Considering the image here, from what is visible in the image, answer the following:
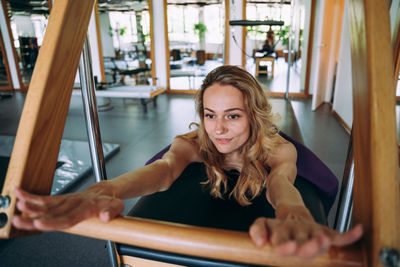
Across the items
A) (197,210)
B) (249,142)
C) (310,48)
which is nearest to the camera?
(197,210)

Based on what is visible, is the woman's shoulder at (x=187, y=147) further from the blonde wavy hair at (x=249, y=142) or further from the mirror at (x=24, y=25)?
the mirror at (x=24, y=25)

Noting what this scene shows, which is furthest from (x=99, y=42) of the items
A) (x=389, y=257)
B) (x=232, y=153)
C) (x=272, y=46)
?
(x=389, y=257)

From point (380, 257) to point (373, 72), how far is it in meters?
0.27

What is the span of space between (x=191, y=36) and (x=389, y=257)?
28.7 feet

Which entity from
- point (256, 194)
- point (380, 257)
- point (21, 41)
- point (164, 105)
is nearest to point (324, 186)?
point (256, 194)

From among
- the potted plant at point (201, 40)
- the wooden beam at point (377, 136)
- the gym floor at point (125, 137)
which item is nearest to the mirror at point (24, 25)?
the gym floor at point (125, 137)

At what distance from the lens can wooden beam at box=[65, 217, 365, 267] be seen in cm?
42

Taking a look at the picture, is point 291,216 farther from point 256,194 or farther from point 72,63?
point 256,194

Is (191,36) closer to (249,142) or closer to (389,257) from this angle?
(249,142)

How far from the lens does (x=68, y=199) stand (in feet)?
1.76

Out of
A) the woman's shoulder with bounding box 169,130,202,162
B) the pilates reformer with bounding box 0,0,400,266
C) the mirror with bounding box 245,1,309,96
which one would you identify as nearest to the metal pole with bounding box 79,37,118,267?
the pilates reformer with bounding box 0,0,400,266

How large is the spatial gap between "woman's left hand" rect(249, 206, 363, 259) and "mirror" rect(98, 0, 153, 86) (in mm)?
7238

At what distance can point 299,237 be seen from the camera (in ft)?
1.37

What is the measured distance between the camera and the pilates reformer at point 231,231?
401 millimetres
